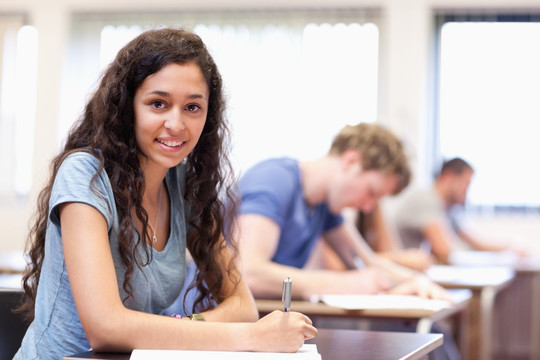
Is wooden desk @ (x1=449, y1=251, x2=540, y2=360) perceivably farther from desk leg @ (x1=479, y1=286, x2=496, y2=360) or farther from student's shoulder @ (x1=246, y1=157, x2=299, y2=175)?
student's shoulder @ (x1=246, y1=157, x2=299, y2=175)

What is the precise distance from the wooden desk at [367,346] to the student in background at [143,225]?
60 mm

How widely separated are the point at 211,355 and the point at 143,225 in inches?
14.5

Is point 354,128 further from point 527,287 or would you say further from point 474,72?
point 474,72

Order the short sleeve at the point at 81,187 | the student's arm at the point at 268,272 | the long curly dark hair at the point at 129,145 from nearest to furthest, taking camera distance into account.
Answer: the short sleeve at the point at 81,187 → the long curly dark hair at the point at 129,145 → the student's arm at the point at 268,272

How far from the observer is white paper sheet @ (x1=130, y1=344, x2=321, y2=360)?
114cm

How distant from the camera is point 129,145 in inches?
58.3

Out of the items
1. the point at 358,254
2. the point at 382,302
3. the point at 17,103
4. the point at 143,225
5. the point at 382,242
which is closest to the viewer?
the point at 143,225

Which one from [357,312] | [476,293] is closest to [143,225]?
[357,312]

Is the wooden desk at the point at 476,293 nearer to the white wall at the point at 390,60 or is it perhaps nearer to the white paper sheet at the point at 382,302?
the white paper sheet at the point at 382,302

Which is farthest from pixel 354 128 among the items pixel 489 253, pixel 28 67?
pixel 28 67

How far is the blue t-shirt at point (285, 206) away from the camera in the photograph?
2375mm

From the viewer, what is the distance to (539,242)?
18.6ft

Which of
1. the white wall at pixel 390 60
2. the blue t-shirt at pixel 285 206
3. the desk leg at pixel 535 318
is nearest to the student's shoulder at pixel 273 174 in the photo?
the blue t-shirt at pixel 285 206

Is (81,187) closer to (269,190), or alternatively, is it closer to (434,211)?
(269,190)
